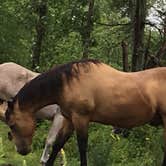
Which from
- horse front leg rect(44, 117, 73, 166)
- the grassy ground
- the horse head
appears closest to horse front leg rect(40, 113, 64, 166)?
the grassy ground

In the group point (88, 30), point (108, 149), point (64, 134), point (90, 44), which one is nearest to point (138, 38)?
point (88, 30)

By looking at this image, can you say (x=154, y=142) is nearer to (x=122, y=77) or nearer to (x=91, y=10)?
(x=122, y=77)

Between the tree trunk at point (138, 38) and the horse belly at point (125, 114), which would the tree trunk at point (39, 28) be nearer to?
the tree trunk at point (138, 38)

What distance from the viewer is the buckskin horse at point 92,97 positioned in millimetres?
5469

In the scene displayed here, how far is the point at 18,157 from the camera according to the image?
8.00 m

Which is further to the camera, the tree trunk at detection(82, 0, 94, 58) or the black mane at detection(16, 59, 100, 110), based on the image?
the tree trunk at detection(82, 0, 94, 58)

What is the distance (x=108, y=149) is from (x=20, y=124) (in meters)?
1.71

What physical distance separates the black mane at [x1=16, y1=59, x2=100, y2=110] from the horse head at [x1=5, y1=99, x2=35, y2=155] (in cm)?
10

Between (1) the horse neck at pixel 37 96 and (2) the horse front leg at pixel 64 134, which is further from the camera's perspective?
(2) the horse front leg at pixel 64 134

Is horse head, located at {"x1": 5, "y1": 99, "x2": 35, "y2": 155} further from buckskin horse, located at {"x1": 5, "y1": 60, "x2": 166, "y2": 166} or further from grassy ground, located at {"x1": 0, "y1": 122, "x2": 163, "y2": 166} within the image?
grassy ground, located at {"x1": 0, "y1": 122, "x2": 163, "y2": 166}

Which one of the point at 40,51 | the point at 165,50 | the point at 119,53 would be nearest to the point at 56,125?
the point at 165,50

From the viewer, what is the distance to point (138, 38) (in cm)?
1059

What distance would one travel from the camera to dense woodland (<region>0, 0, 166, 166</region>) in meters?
7.97

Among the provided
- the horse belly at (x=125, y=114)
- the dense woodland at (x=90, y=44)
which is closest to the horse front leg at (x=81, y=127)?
the horse belly at (x=125, y=114)
